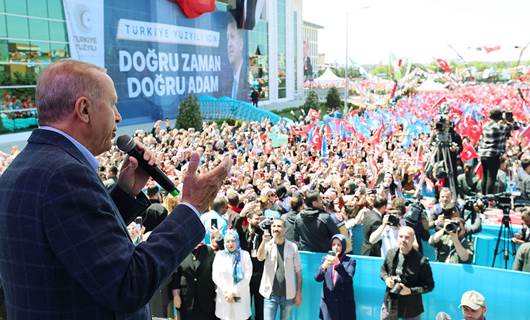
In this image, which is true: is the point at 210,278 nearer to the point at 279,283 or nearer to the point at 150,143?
the point at 279,283

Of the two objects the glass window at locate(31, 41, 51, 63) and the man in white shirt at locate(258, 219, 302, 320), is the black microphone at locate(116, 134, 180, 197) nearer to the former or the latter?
the man in white shirt at locate(258, 219, 302, 320)

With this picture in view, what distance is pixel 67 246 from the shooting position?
4.39 ft

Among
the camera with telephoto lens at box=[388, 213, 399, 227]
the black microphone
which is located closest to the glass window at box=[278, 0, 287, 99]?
the camera with telephoto lens at box=[388, 213, 399, 227]

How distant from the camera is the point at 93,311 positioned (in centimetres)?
141

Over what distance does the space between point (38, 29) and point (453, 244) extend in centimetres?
2286

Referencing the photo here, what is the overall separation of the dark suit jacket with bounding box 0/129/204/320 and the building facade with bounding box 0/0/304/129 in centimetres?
2286

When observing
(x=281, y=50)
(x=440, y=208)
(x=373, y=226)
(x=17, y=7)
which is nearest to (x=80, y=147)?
(x=373, y=226)

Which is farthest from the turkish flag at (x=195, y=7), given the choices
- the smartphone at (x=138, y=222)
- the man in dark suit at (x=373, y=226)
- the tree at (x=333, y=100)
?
the man in dark suit at (x=373, y=226)

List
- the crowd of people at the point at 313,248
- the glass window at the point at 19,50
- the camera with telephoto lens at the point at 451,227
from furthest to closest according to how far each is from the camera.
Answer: the glass window at the point at 19,50 < the camera with telephoto lens at the point at 451,227 < the crowd of people at the point at 313,248

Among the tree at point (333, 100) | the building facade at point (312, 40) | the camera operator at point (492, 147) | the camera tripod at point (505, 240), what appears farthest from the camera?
the building facade at point (312, 40)

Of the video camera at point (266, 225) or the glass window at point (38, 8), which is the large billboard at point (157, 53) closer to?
the glass window at point (38, 8)

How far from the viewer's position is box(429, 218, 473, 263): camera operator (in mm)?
5266

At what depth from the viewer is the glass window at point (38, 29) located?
77.4 ft

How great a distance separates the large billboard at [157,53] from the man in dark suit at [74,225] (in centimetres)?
2590
